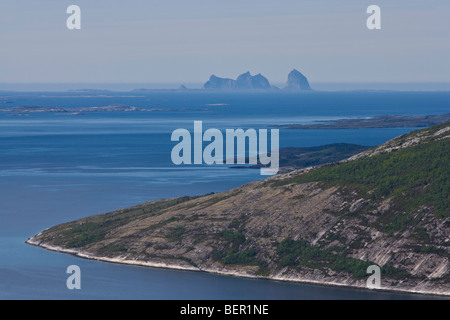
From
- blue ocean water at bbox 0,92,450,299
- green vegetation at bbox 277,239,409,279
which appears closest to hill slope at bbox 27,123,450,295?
green vegetation at bbox 277,239,409,279

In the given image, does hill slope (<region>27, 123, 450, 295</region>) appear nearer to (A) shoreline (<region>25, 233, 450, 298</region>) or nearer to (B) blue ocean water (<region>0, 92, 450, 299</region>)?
(A) shoreline (<region>25, 233, 450, 298</region>)

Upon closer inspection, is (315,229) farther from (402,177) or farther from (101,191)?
(101,191)

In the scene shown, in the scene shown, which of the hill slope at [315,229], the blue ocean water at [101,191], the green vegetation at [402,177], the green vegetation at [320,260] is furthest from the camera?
the green vegetation at [402,177]

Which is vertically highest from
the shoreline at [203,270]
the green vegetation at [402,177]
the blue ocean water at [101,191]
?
the green vegetation at [402,177]

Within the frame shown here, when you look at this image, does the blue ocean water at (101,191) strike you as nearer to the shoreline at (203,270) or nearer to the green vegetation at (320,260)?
the shoreline at (203,270)

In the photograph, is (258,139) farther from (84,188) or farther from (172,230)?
(172,230)

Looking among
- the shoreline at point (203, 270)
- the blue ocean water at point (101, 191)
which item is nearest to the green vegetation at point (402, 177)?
the shoreline at point (203, 270)
